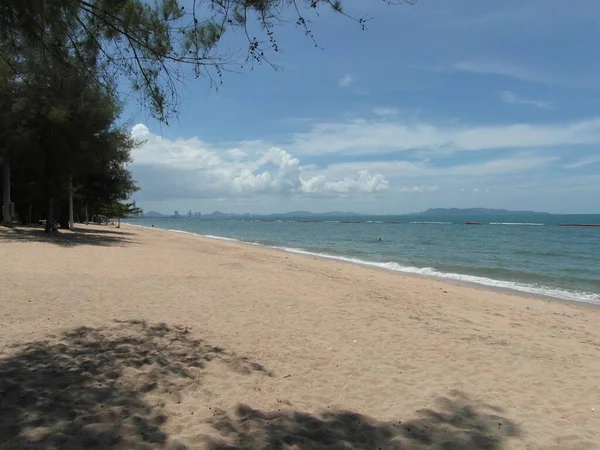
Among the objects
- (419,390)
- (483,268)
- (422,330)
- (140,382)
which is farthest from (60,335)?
(483,268)

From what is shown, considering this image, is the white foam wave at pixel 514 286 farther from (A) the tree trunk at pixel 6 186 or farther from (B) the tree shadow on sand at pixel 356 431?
(A) the tree trunk at pixel 6 186

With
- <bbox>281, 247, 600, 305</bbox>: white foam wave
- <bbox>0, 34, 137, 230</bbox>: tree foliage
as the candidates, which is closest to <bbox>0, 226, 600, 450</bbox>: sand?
<bbox>281, 247, 600, 305</bbox>: white foam wave

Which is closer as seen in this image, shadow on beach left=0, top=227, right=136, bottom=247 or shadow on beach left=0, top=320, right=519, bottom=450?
shadow on beach left=0, top=320, right=519, bottom=450

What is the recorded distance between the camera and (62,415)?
3.61m

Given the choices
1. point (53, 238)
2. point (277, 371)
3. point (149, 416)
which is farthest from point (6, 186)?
point (149, 416)

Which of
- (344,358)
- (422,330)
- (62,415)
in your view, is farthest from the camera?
(422,330)

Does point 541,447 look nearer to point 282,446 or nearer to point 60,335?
point 282,446

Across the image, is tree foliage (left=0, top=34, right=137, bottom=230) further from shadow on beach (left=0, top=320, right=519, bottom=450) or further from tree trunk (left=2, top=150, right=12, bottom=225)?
shadow on beach (left=0, top=320, right=519, bottom=450)

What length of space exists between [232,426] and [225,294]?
5761mm

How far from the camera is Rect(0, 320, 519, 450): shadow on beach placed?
11.0 ft

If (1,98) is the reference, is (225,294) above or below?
below

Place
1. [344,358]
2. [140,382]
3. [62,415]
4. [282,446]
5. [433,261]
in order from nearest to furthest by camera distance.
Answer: [282,446], [62,415], [140,382], [344,358], [433,261]

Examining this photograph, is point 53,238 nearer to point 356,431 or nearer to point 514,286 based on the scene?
point 514,286

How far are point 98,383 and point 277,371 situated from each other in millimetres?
1810
